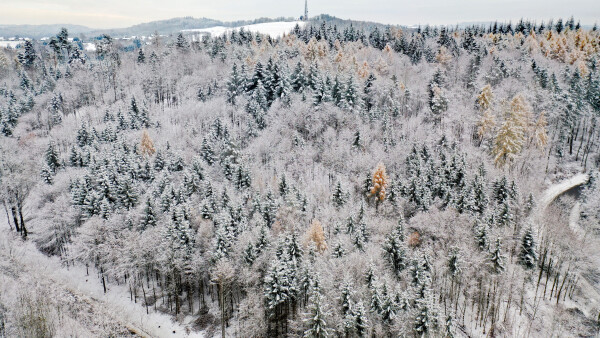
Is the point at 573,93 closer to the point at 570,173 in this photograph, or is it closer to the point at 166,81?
the point at 570,173

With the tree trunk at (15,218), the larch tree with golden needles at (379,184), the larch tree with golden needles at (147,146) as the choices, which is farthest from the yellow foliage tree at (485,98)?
the tree trunk at (15,218)

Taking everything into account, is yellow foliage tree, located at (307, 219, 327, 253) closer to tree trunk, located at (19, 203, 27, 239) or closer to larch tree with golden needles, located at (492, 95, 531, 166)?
larch tree with golden needles, located at (492, 95, 531, 166)

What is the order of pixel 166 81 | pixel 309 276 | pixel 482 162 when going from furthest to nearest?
1. pixel 166 81
2. pixel 482 162
3. pixel 309 276

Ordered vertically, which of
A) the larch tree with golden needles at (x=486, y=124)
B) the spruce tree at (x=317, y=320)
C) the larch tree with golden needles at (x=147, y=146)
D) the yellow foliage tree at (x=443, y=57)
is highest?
the yellow foliage tree at (x=443, y=57)

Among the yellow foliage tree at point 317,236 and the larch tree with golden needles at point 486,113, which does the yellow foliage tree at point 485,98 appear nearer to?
the larch tree with golden needles at point 486,113

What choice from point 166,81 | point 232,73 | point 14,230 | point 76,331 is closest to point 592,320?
point 76,331

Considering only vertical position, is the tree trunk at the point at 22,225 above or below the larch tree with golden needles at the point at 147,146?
below
